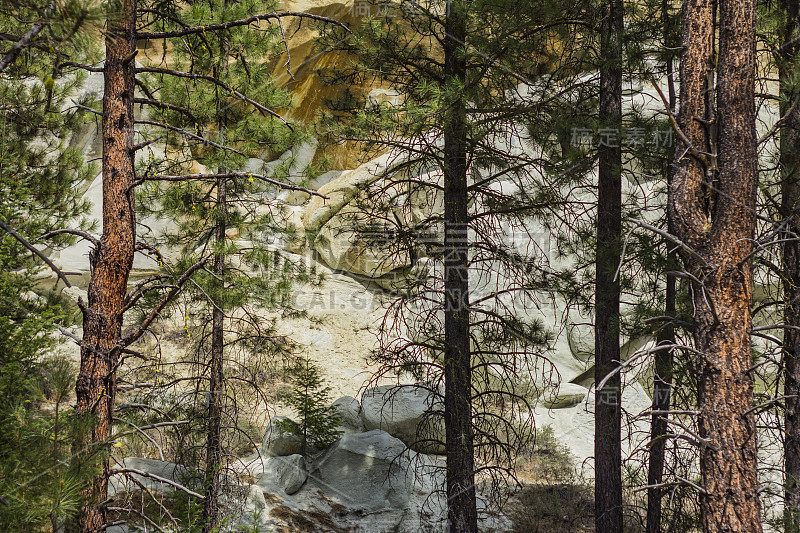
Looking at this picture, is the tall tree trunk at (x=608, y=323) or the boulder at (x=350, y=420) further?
the boulder at (x=350, y=420)

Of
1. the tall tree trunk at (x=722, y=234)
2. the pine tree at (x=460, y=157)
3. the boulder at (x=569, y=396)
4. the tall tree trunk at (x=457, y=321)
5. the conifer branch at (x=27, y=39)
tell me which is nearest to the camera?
the conifer branch at (x=27, y=39)

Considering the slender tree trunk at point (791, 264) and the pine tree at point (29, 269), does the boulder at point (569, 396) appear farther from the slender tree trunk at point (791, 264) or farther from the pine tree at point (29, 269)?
the pine tree at point (29, 269)

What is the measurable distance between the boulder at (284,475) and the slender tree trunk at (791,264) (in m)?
6.49

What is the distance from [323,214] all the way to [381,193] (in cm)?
994

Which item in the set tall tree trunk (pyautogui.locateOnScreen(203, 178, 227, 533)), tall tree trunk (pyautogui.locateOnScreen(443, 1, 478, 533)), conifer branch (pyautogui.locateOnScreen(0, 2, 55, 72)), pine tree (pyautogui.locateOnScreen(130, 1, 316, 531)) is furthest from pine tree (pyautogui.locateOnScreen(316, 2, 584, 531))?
conifer branch (pyautogui.locateOnScreen(0, 2, 55, 72))

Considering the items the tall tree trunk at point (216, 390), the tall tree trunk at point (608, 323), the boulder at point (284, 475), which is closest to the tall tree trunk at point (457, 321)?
the tall tree trunk at point (608, 323)

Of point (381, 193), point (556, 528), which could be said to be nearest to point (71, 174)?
point (381, 193)

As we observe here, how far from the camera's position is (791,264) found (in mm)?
6074

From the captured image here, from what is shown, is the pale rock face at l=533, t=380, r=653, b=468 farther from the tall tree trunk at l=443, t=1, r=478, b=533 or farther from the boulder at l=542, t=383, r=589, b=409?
the tall tree trunk at l=443, t=1, r=478, b=533

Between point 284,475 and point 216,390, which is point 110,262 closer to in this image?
point 216,390

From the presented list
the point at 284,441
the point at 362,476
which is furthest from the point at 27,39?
the point at 284,441

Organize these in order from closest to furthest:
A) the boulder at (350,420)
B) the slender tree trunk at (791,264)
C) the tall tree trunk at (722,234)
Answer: the tall tree trunk at (722,234) → the slender tree trunk at (791,264) → the boulder at (350,420)

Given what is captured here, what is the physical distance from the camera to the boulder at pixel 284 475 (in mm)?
9289

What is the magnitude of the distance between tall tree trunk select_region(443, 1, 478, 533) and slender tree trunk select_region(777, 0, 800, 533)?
315 centimetres
